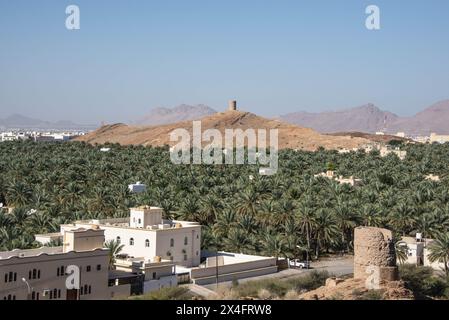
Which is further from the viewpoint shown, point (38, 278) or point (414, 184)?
point (414, 184)

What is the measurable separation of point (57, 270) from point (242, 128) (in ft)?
395

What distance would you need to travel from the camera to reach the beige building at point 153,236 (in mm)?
35281

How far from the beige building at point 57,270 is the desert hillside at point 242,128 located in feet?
313

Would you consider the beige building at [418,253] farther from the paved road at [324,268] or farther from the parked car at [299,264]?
the parked car at [299,264]

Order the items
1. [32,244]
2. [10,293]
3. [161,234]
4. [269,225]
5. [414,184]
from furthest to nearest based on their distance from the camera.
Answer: [414,184] < [269,225] < [161,234] < [32,244] < [10,293]

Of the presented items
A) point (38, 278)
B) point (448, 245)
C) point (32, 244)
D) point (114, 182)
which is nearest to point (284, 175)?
point (114, 182)

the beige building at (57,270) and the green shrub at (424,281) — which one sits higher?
the beige building at (57,270)

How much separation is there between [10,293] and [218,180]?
37218 mm

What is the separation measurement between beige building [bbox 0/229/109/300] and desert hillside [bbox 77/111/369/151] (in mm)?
95306

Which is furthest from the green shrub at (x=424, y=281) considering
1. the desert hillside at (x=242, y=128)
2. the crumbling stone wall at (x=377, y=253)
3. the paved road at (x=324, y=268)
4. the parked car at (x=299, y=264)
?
the desert hillside at (x=242, y=128)

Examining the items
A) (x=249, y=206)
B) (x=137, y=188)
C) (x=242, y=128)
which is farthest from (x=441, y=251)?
(x=242, y=128)

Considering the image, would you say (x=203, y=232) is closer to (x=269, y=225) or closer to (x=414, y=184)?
(x=269, y=225)

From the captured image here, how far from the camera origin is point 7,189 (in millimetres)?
52688

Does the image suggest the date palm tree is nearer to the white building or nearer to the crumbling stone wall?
the crumbling stone wall
